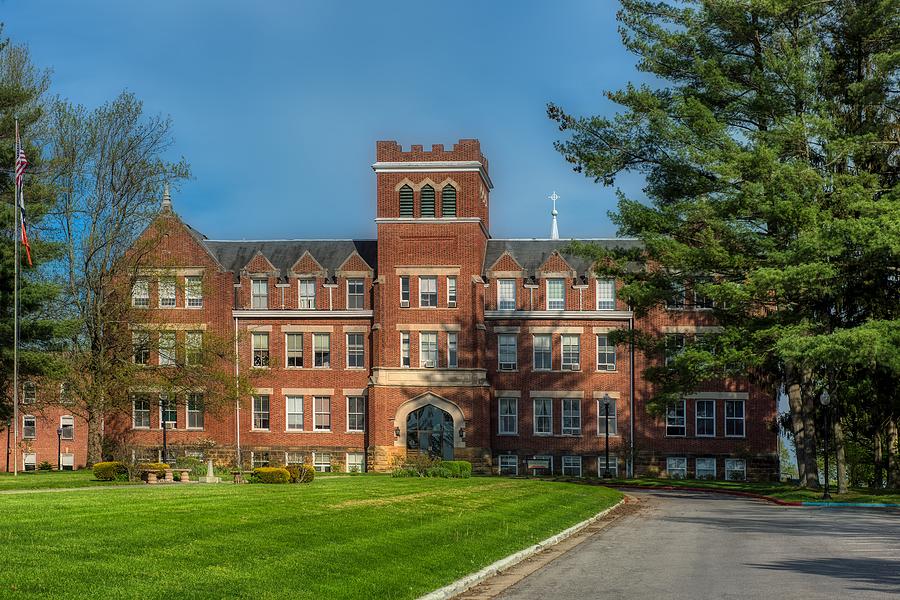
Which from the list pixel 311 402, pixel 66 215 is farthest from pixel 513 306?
pixel 66 215

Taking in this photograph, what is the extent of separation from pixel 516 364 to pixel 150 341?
20.5 m

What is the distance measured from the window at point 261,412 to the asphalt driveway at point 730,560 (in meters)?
36.2

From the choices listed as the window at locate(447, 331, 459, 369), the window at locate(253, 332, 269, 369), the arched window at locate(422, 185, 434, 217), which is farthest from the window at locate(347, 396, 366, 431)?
the arched window at locate(422, 185, 434, 217)

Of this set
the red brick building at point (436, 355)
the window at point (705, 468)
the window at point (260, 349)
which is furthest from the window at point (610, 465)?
the window at point (260, 349)

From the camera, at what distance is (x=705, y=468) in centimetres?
6241

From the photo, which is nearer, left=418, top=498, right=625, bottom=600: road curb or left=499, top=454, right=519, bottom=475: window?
left=418, top=498, right=625, bottom=600: road curb

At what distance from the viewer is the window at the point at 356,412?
209 feet

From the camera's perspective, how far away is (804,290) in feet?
128

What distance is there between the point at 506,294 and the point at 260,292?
14.1 meters

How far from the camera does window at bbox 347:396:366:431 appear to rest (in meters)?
63.7

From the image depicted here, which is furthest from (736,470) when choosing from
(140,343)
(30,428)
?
(30,428)

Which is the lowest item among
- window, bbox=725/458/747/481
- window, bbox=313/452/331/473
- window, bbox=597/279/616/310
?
window, bbox=725/458/747/481

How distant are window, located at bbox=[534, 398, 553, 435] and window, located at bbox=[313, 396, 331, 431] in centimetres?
1171

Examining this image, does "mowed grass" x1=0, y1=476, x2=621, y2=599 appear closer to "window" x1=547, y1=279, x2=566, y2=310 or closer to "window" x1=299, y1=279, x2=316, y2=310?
"window" x1=547, y1=279, x2=566, y2=310
